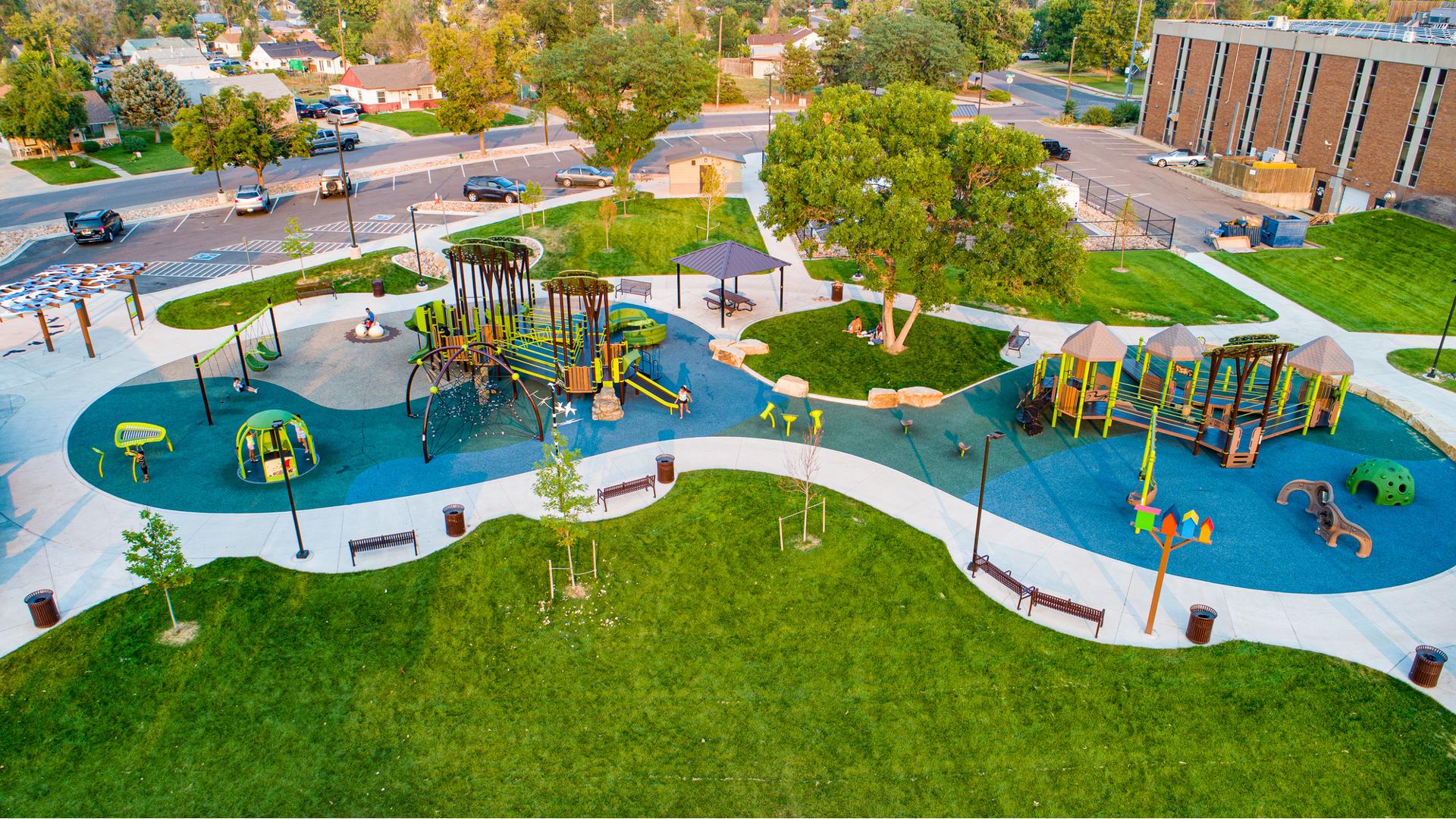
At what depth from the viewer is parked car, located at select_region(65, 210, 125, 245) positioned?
48.4 metres

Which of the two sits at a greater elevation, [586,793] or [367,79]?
[367,79]

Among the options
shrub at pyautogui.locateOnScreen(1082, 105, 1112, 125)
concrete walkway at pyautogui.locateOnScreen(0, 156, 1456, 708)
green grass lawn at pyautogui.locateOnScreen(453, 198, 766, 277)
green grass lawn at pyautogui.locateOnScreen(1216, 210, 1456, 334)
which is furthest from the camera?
shrub at pyautogui.locateOnScreen(1082, 105, 1112, 125)

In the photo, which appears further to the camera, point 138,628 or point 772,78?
point 772,78

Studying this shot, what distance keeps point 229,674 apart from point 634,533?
9.58 m

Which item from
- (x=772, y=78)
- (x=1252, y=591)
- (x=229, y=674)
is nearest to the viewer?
(x=229, y=674)

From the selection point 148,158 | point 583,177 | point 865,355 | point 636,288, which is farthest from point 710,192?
point 148,158

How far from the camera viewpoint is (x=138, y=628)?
68.2 ft

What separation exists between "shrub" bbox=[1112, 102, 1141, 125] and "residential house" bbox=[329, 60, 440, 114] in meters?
63.5

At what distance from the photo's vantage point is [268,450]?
2650 centimetres

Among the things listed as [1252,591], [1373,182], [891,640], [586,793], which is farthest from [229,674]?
[1373,182]

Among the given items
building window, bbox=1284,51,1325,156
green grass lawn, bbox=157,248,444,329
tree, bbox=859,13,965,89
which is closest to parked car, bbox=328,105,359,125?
green grass lawn, bbox=157,248,444,329

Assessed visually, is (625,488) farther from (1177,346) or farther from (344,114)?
(344,114)

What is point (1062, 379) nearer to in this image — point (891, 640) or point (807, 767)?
point (891, 640)

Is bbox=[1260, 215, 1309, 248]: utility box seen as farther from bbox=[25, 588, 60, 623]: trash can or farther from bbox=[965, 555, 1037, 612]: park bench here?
bbox=[25, 588, 60, 623]: trash can
